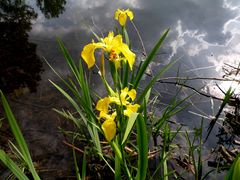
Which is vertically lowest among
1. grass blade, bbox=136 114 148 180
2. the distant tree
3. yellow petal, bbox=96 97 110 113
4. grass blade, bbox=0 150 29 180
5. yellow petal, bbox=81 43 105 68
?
grass blade, bbox=0 150 29 180

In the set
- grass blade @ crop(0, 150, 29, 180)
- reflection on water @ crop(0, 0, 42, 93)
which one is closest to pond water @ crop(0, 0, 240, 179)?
reflection on water @ crop(0, 0, 42, 93)

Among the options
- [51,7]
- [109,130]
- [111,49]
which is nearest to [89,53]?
[111,49]

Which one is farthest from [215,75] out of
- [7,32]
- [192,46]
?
[7,32]

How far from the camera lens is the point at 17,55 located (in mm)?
2184

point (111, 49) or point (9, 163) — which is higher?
point (111, 49)

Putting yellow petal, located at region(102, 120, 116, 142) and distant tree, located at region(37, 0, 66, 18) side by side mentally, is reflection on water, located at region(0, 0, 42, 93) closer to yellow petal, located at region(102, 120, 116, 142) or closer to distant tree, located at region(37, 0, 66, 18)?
distant tree, located at region(37, 0, 66, 18)

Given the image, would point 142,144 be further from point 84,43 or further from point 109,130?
point 84,43

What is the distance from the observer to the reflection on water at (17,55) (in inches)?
75.9

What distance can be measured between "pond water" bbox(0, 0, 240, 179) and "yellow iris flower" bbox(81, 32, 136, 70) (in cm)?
67

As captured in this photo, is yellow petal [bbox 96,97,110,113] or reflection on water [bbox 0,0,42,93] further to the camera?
reflection on water [bbox 0,0,42,93]

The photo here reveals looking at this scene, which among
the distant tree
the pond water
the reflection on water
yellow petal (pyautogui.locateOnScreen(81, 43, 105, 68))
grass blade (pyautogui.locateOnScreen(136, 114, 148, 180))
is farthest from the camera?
the distant tree

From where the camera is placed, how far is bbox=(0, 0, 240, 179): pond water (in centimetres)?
165

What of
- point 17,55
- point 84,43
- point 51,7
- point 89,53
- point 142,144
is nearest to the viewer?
point 142,144

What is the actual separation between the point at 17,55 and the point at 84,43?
0.53 m
